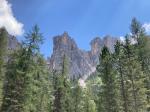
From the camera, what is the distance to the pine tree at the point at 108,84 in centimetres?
3553

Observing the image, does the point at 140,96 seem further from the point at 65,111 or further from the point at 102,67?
the point at 65,111

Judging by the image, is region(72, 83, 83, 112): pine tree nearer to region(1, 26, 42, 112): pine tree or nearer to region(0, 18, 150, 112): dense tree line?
region(0, 18, 150, 112): dense tree line

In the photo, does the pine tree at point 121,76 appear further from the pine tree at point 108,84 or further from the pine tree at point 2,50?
the pine tree at point 2,50

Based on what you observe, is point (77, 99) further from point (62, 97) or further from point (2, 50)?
point (2, 50)

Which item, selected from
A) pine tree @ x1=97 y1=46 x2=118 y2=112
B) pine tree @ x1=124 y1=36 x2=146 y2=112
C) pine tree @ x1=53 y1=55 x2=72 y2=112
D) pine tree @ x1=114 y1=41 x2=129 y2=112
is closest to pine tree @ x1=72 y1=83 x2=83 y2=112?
pine tree @ x1=53 y1=55 x2=72 y2=112

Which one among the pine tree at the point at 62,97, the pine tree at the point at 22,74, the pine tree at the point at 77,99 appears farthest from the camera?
the pine tree at the point at 77,99

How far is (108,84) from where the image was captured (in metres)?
35.9

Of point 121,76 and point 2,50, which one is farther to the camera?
point 2,50

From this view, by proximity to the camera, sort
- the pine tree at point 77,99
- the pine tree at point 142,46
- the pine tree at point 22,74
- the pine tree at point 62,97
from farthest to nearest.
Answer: the pine tree at point 77,99, the pine tree at point 62,97, the pine tree at point 142,46, the pine tree at point 22,74

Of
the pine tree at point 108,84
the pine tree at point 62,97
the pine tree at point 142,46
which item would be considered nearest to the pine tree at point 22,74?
the pine tree at point 108,84

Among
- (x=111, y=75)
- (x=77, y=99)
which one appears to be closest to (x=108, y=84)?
(x=111, y=75)

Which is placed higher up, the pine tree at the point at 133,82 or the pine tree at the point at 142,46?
the pine tree at the point at 142,46

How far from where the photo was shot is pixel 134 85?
114ft

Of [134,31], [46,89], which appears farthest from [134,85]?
[46,89]
